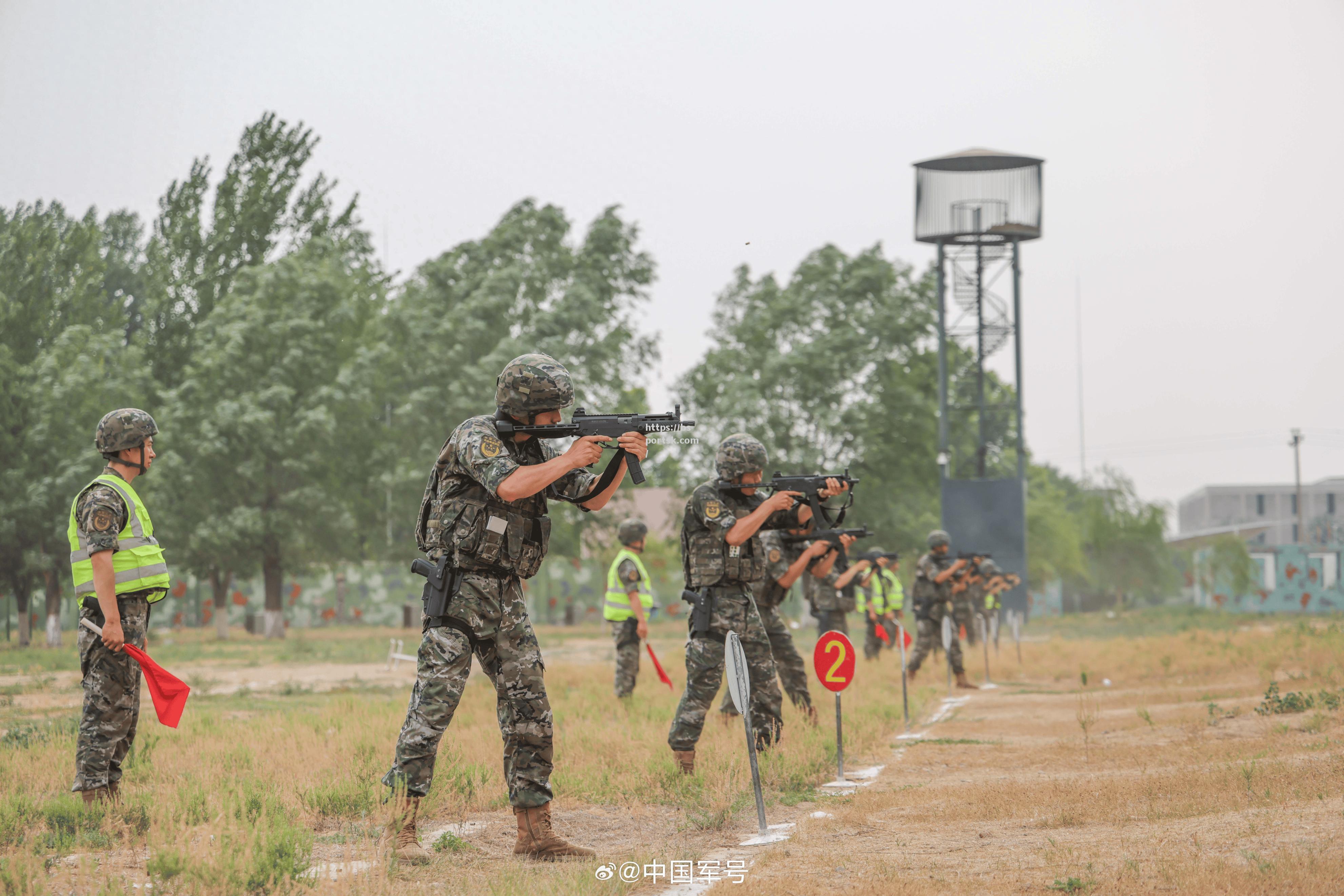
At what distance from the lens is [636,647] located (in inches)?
583

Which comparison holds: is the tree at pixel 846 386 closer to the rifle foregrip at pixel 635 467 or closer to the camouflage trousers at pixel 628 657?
the camouflage trousers at pixel 628 657

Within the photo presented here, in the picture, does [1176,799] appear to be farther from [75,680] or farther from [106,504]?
[75,680]

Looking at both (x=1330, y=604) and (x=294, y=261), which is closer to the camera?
(x=294, y=261)

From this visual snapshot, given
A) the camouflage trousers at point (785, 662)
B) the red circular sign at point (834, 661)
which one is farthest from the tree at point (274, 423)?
the red circular sign at point (834, 661)

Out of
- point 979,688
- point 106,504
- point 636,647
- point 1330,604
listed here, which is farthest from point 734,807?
point 1330,604

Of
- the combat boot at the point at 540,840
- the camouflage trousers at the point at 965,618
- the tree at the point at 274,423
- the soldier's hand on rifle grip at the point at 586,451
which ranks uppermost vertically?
the tree at the point at 274,423

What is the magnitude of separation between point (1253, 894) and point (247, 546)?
34100mm

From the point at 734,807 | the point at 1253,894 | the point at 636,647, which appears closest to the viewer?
the point at 1253,894

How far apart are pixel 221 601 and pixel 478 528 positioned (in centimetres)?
3680

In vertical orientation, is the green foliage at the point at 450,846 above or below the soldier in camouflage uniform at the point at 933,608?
below

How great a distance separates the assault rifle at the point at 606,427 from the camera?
641 cm

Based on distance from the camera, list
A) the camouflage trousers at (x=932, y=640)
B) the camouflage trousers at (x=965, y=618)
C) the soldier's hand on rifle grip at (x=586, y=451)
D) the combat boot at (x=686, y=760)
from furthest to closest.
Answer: the camouflage trousers at (x=965, y=618), the camouflage trousers at (x=932, y=640), the combat boot at (x=686, y=760), the soldier's hand on rifle grip at (x=586, y=451)

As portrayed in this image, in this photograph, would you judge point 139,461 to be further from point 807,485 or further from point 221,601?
point 221,601

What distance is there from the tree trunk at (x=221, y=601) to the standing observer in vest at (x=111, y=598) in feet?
103
